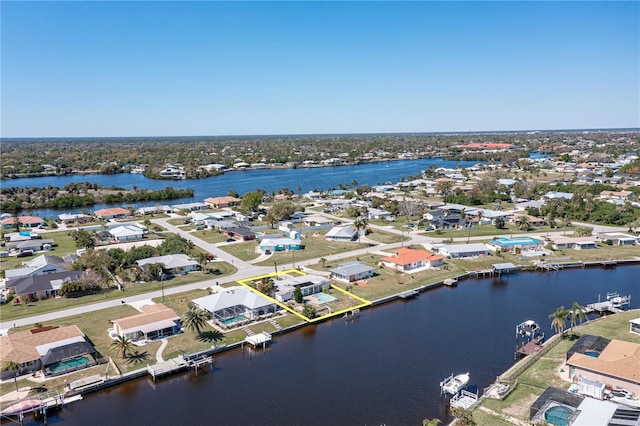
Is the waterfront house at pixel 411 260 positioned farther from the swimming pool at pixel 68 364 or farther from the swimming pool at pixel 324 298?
the swimming pool at pixel 68 364

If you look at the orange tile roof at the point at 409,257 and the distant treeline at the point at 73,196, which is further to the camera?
the distant treeline at the point at 73,196

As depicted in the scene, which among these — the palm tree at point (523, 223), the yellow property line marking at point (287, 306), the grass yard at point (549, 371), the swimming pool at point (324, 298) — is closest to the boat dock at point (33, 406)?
the yellow property line marking at point (287, 306)

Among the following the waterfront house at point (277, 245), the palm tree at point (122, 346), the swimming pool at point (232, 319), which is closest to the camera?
the palm tree at point (122, 346)

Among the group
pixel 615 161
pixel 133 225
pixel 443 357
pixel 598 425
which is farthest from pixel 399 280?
pixel 615 161

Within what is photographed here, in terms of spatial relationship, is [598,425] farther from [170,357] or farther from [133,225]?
[133,225]

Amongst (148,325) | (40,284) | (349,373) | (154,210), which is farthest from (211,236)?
(349,373)

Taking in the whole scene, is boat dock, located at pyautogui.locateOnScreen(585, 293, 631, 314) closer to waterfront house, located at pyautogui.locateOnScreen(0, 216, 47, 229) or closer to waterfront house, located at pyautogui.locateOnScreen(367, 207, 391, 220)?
waterfront house, located at pyautogui.locateOnScreen(367, 207, 391, 220)

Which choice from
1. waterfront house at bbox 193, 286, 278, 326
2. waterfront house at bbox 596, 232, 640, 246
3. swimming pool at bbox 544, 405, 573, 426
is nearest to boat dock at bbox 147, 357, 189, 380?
waterfront house at bbox 193, 286, 278, 326
